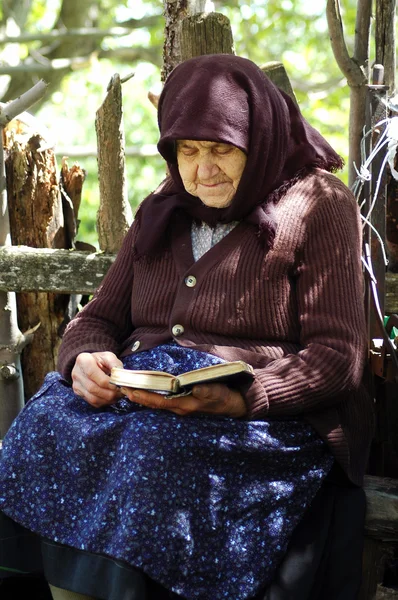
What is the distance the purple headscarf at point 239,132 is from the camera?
2361mm

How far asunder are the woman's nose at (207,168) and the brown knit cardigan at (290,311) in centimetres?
Result: 18

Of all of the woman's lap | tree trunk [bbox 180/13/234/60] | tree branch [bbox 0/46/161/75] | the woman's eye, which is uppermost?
tree branch [bbox 0/46/161/75]

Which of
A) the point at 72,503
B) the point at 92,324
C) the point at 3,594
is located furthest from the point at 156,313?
the point at 3,594

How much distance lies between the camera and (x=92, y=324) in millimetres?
2678

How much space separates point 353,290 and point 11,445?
1.01 m

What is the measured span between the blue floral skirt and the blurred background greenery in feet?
29.0

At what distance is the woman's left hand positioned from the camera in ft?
7.01

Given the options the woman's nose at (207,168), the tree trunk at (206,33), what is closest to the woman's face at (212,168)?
the woman's nose at (207,168)

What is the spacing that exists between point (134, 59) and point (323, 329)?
40.4 feet

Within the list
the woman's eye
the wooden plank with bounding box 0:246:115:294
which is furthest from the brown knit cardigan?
the wooden plank with bounding box 0:246:115:294

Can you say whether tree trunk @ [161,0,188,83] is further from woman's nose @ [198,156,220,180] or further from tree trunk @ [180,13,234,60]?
woman's nose @ [198,156,220,180]

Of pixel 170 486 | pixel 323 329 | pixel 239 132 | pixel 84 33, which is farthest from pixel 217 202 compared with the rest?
pixel 84 33

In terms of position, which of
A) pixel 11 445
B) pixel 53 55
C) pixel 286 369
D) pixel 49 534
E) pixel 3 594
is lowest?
pixel 3 594

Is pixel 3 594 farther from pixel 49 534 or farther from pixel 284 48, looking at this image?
pixel 284 48
